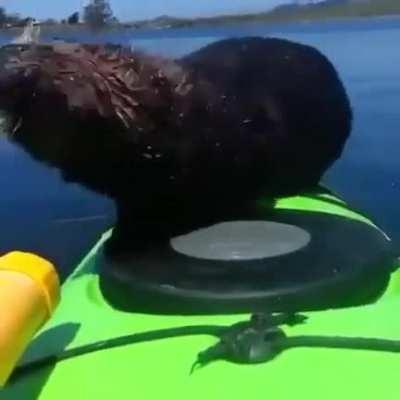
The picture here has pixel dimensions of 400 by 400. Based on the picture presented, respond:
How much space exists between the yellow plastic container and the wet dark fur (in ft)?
0.50

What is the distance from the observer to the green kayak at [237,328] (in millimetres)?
869

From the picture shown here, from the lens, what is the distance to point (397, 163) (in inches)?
73.6

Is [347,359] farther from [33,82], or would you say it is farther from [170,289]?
[33,82]

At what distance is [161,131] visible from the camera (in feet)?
3.60

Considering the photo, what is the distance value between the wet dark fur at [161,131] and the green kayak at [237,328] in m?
0.06

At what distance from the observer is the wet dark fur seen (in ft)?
3.38

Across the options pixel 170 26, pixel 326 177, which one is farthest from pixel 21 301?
pixel 170 26

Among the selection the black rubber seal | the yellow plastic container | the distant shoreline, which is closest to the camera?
the yellow plastic container

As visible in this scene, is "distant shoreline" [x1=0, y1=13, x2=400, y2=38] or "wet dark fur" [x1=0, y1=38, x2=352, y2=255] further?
"distant shoreline" [x1=0, y1=13, x2=400, y2=38]

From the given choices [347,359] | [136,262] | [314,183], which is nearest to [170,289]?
[136,262]

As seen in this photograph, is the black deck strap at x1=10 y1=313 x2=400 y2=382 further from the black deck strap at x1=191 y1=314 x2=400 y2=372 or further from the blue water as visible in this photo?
the blue water

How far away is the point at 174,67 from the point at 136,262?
24 cm

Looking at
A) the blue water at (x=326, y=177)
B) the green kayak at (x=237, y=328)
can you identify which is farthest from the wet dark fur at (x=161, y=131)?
the blue water at (x=326, y=177)

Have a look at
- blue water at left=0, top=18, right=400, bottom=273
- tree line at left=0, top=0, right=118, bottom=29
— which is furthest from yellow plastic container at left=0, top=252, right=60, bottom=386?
tree line at left=0, top=0, right=118, bottom=29
